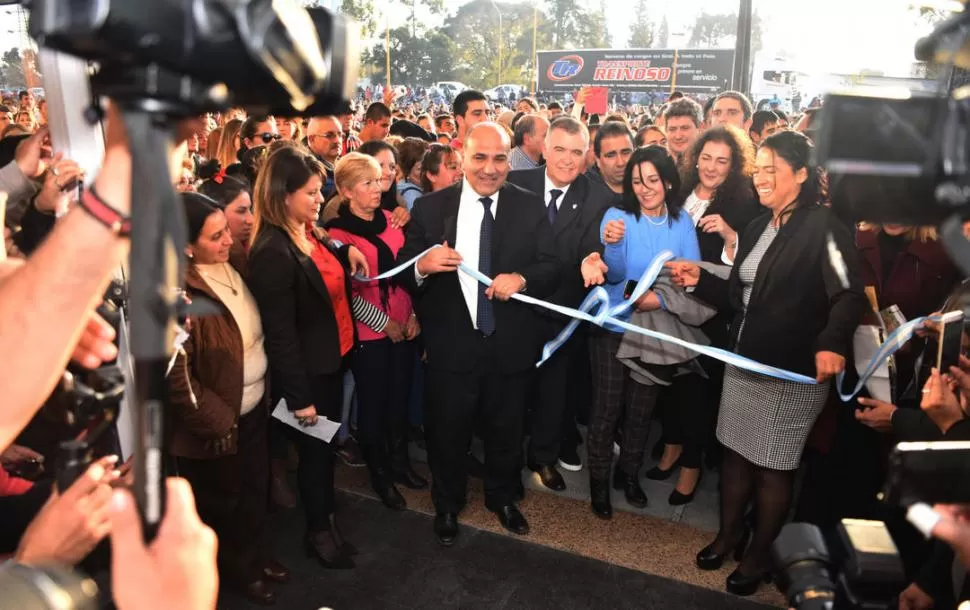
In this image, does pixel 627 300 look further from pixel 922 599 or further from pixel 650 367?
pixel 922 599

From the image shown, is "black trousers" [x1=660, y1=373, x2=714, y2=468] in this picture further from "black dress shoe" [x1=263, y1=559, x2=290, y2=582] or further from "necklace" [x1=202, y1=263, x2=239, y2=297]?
"necklace" [x1=202, y1=263, x2=239, y2=297]

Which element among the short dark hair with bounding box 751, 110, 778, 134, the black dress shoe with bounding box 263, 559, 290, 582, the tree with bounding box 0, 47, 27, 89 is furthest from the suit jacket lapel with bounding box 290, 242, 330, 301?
the tree with bounding box 0, 47, 27, 89

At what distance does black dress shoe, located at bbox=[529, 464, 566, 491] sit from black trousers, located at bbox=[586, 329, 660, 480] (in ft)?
1.10

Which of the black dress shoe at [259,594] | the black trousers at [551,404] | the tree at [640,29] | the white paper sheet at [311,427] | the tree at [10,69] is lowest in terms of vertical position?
the black dress shoe at [259,594]

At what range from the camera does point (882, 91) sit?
948 mm

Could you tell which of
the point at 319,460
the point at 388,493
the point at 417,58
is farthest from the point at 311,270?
the point at 417,58

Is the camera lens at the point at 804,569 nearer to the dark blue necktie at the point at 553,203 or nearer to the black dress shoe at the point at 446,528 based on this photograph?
the black dress shoe at the point at 446,528

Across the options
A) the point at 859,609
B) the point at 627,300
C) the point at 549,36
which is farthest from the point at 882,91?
the point at 549,36

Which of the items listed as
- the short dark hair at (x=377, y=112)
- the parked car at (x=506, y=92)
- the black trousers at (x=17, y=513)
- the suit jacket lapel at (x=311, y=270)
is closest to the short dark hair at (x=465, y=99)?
the short dark hair at (x=377, y=112)

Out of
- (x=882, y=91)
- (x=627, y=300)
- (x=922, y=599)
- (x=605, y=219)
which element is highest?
(x=882, y=91)

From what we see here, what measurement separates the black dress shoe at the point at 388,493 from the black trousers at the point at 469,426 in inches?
9.9

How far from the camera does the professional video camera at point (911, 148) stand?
90 centimetres

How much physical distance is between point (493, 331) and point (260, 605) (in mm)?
1698

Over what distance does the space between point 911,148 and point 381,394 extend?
137 inches
